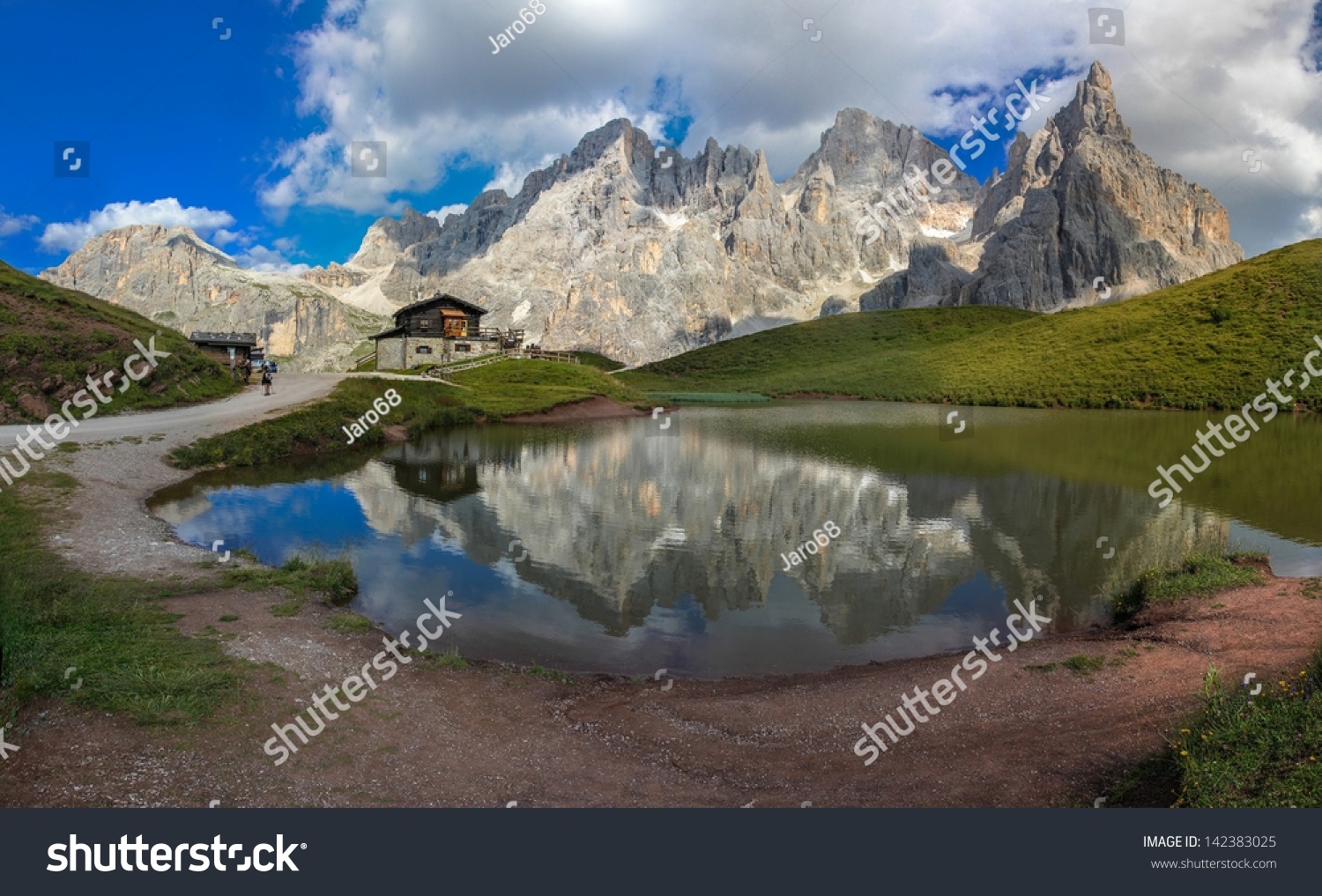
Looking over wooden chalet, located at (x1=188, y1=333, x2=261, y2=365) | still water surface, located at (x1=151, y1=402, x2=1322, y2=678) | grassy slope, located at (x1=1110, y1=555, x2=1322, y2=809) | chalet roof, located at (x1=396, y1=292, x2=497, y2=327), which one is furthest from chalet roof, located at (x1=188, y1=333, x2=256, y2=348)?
grassy slope, located at (x1=1110, y1=555, x2=1322, y2=809)

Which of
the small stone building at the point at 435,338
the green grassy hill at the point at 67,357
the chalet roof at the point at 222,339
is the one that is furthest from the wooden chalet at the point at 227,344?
the green grassy hill at the point at 67,357

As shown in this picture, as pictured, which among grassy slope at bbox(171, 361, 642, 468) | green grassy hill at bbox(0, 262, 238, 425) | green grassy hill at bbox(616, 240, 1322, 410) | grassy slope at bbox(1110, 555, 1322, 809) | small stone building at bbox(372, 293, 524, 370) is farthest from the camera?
small stone building at bbox(372, 293, 524, 370)

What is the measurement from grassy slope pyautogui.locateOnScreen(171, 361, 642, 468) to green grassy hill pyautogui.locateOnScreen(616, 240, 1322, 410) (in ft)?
168

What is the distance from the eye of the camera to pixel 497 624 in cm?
1608

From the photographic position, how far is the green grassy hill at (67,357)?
3644 centimetres

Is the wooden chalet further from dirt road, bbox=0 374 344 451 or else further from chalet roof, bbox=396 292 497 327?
dirt road, bbox=0 374 344 451

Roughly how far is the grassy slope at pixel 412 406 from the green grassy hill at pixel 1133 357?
51.3 metres

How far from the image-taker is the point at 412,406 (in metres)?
57.0

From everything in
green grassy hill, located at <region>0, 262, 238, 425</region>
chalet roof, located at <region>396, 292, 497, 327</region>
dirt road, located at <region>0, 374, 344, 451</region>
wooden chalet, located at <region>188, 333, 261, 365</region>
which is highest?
chalet roof, located at <region>396, 292, 497, 327</region>

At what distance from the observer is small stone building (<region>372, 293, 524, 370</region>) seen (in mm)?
90188

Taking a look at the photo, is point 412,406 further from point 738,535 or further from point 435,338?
point 738,535

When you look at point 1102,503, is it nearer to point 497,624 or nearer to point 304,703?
point 497,624

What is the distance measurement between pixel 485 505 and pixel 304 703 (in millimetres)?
18276

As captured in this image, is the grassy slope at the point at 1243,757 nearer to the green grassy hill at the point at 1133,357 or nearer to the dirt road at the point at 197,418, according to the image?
the dirt road at the point at 197,418
